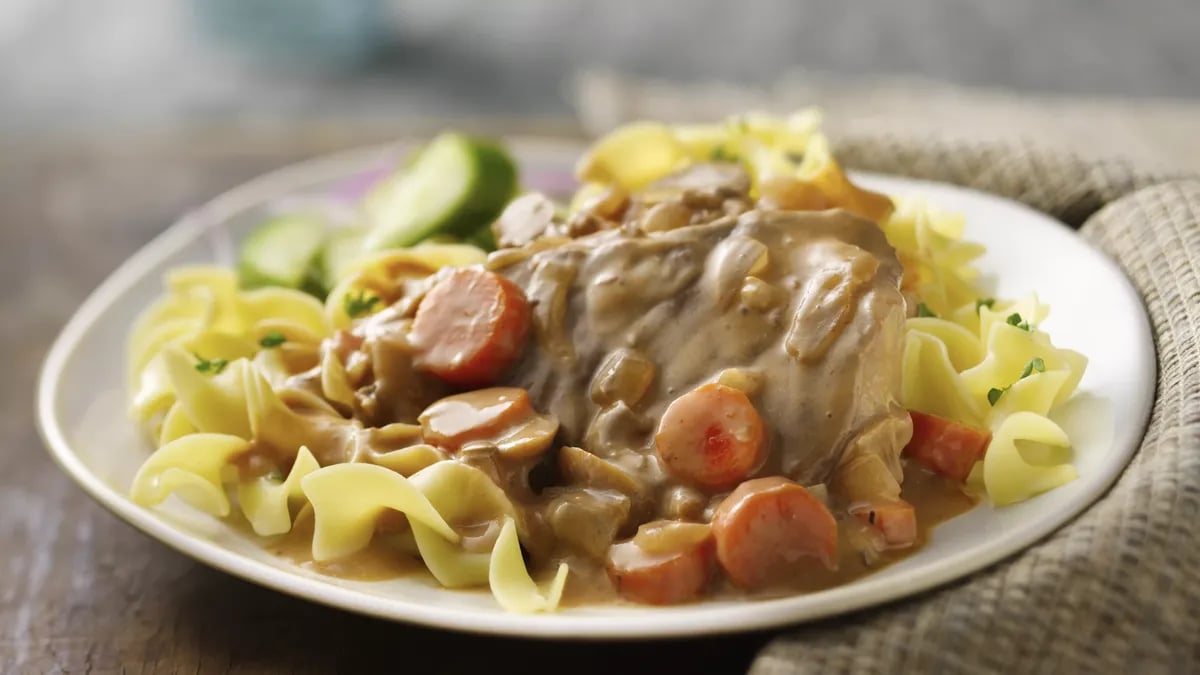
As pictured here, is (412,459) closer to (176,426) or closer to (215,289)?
(176,426)

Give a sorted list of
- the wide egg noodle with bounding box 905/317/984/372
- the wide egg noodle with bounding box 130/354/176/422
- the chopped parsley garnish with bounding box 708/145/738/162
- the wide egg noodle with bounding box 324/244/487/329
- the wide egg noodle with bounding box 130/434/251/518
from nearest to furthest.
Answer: the wide egg noodle with bounding box 130/434/251/518
the wide egg noodle with bounding box 905/317/984/372
the wide egg noodle with bounding box 130/354/176/422
the wide egg noodle with bounding box 324/244/487/329
the chopped parsley garnish with bounding box 708/145/738/162

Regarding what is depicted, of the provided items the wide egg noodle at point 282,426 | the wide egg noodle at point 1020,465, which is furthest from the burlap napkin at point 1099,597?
the wide egg noodle at point 282,426

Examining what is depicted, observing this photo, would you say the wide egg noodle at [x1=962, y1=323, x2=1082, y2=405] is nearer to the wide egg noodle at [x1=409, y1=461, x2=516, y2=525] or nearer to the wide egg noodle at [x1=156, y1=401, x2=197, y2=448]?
the wide egg noodle at [x1=409, y1=461, x2=516, y2=525]

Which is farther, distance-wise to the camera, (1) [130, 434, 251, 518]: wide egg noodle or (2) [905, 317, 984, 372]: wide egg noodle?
(2) [905, 317, 984, 372]: wide egg noodle

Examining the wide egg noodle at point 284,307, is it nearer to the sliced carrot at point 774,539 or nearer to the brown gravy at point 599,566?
the brown gravy at point 599,566

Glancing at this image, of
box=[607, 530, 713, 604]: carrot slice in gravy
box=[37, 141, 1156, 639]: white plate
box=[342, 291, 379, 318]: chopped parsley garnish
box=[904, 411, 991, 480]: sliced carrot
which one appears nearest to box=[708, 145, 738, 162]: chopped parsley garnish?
box=[37, 141, 1156, 639]: white plate

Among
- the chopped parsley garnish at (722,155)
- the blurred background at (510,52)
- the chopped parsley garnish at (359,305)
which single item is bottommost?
the blurred background at (510,52)
